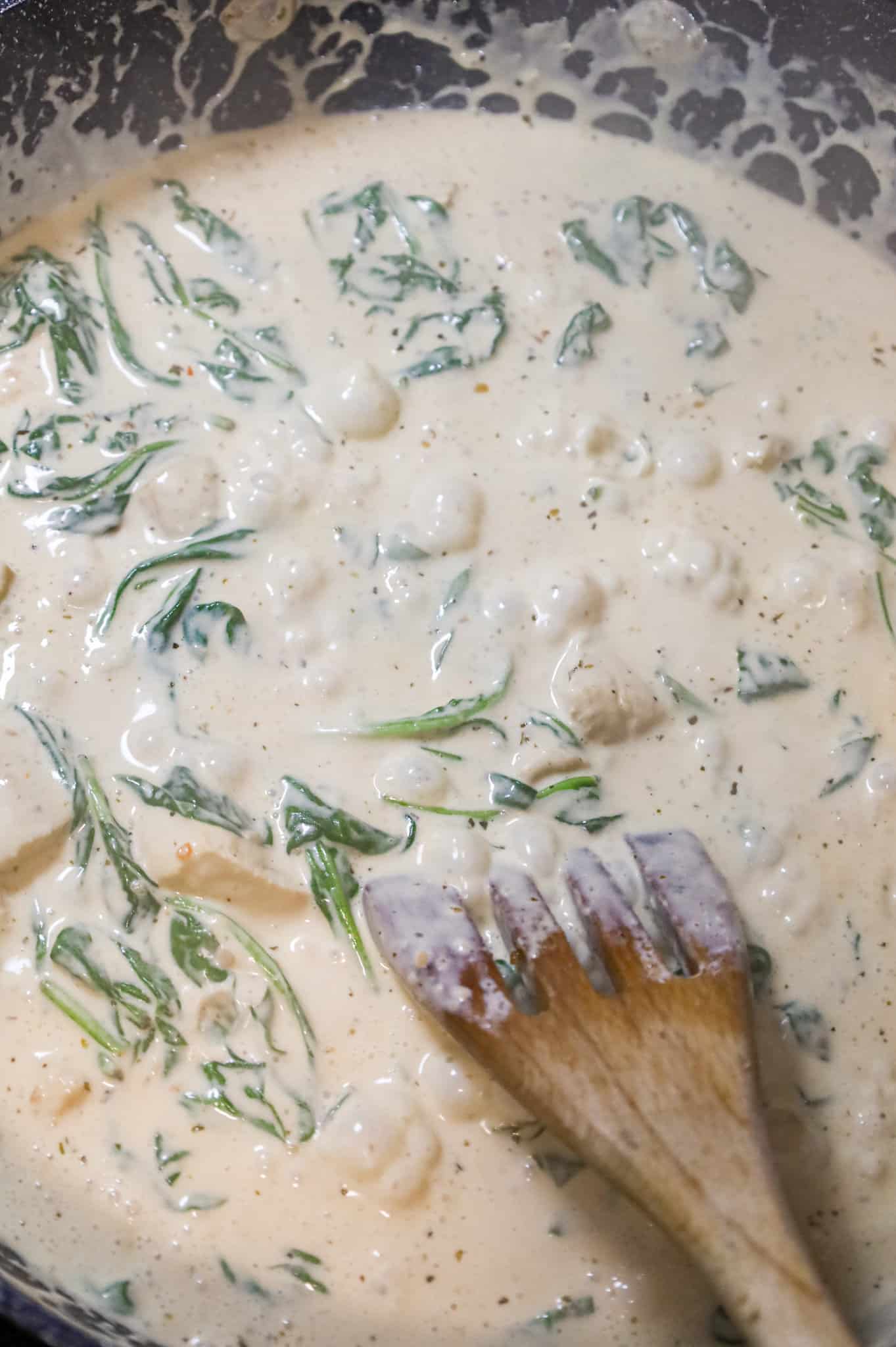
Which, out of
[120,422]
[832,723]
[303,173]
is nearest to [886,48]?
[303,173]

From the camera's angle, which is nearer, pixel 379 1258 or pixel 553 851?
pixel 379 1258

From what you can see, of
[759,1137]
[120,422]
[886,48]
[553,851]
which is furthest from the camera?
[886,48]

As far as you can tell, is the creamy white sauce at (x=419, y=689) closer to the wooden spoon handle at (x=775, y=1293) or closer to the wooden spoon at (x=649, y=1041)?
the wooden spoon at (x=649, y=1041)

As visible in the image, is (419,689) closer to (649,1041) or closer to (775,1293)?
(649,1041)

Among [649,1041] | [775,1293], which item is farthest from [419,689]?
[775,1293]

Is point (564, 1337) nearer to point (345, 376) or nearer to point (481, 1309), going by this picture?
point (481, 1309)

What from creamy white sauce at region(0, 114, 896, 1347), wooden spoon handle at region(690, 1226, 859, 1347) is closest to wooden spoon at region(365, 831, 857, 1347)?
wooden spoon handle at region(690, 1226, 859, 1347)

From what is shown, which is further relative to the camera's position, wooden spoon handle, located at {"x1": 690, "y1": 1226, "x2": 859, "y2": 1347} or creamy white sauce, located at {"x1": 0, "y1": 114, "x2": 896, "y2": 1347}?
creamy white sauce, located at {"x1": 0, "y1": 114, "x2": 896, "y2": 1347}

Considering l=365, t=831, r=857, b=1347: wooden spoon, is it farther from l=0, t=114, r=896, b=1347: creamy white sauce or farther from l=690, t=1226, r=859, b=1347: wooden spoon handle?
l=0, t=114, r=896, b=1347: creamy white sauce
